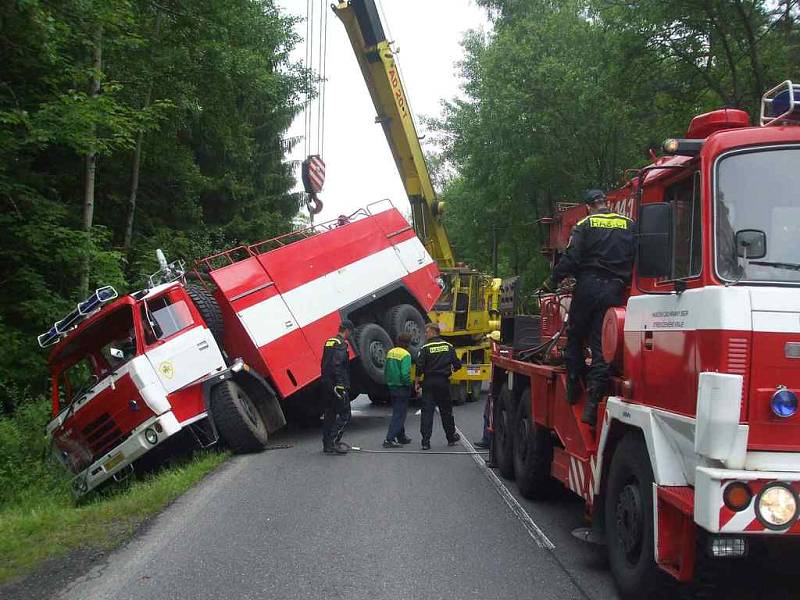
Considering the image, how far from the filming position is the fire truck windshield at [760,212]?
3.91 meters

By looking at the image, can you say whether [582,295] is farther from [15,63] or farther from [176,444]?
[15,63]

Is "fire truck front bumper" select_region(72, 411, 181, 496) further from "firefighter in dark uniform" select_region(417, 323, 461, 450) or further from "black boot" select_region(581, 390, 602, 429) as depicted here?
"black boot" select_region(581, 390, 602, 429)

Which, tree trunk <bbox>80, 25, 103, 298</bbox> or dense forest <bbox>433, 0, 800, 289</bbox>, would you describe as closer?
tree trunk <bbox>80, 25, 103, 298</bbox>

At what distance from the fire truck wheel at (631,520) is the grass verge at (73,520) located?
12.8 ft

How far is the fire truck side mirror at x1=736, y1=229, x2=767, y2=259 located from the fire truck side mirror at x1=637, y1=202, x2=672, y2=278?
0.52 m

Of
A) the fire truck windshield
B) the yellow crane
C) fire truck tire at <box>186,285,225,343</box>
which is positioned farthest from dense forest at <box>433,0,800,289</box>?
the fire truck windshield

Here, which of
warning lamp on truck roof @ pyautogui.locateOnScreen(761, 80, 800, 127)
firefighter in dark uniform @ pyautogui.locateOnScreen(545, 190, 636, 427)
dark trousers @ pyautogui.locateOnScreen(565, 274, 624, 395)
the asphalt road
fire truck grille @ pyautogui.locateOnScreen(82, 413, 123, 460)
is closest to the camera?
warning lamp on truck roof @ pyautogui.locateOnScreen(761, 80, 800, 127)

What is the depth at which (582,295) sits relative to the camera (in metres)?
5.55

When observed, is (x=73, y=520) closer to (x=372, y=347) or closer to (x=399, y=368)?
A: (x=399, y=368)

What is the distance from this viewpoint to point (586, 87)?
64.4ft

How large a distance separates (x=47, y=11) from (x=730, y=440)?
35.3 ft

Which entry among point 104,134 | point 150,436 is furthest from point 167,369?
point 104,134

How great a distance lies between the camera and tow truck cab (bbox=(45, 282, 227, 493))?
9.53 metres

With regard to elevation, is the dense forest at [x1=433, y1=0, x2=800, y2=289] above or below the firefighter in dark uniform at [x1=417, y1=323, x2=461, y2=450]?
above
